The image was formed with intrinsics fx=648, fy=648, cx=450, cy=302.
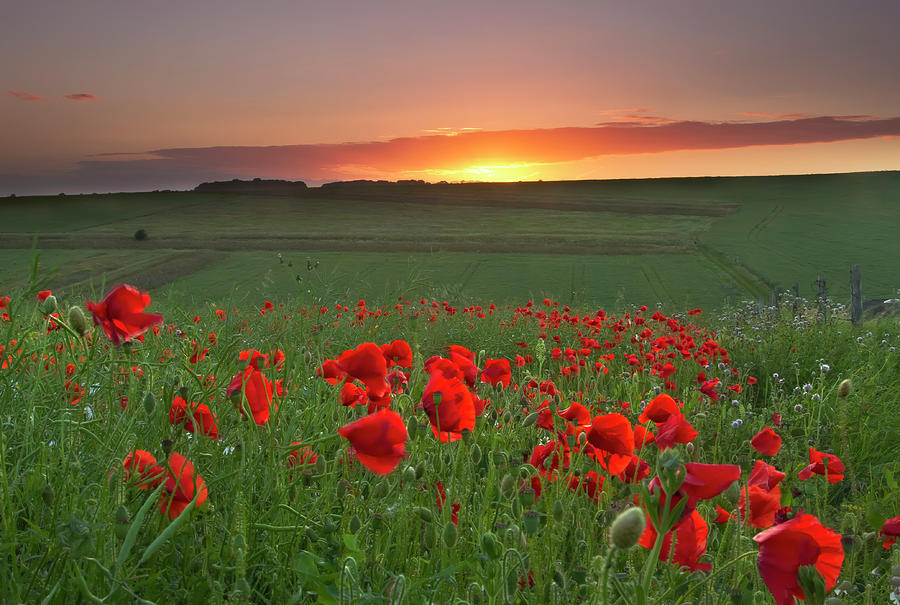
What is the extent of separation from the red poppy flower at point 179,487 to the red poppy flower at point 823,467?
148 cm

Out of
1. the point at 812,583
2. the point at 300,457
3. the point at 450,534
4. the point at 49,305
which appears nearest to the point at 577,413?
the point at 450,534

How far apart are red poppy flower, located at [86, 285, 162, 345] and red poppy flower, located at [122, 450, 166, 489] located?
0.88 feet

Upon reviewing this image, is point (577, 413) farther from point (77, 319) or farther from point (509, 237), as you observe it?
point (509, 237)

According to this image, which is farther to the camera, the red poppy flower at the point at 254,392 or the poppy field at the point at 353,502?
the red poppy flower at the point at 254,392

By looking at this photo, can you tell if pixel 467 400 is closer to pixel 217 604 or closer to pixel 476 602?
pixel 476 602

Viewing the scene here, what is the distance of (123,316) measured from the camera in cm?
146

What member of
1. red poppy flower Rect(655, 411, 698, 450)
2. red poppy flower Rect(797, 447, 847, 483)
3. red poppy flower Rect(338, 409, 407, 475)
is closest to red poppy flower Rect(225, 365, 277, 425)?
red poppy flower Rect(338, 409, 407, 475)

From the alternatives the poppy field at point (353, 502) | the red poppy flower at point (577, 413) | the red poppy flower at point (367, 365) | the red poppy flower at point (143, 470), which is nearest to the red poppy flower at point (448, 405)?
the poppy field at point (353, 502)

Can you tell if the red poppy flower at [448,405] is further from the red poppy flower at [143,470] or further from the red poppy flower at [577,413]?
the red poppy flower at [143,470]

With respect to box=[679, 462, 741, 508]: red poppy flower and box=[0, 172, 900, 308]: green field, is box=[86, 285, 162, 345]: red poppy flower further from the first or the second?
box=[0, 172, 900, 308]: green field

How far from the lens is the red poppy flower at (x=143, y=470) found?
52.8 inches

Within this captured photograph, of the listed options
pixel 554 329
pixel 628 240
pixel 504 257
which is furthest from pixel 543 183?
pixel 554 329

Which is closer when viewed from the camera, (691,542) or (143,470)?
(691,542)

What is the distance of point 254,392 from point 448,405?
1.52 feet
